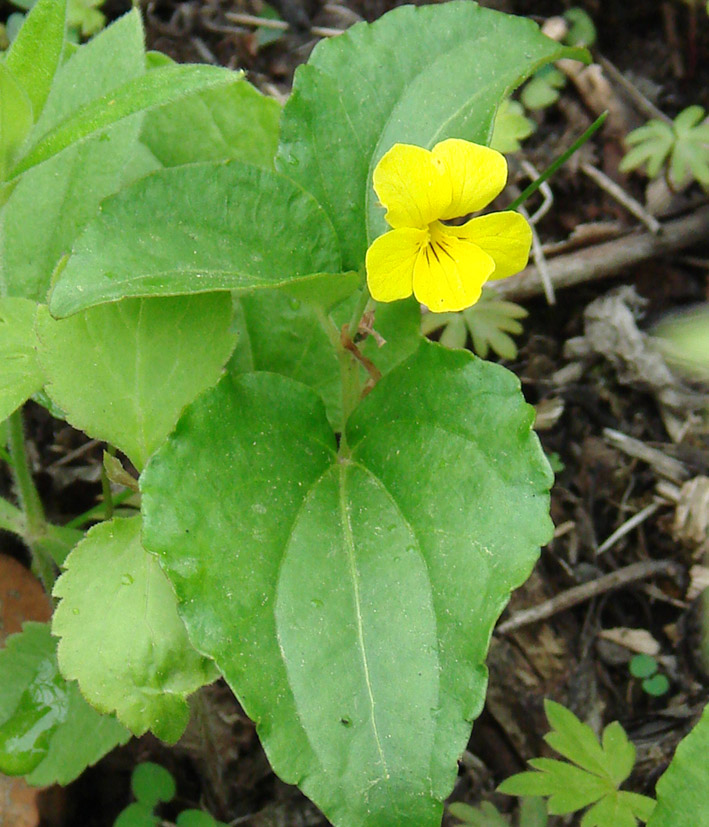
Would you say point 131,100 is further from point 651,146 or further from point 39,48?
point 651,146

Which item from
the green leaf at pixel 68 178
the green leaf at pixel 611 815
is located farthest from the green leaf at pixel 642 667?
the green leaf at pixel 68 178

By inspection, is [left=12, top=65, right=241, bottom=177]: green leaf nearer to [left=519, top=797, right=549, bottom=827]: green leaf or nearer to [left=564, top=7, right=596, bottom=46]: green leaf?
[left=519, top=797, right=549, bottom=827]: green leaf

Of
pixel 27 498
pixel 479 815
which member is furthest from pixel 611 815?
pixel 27 498

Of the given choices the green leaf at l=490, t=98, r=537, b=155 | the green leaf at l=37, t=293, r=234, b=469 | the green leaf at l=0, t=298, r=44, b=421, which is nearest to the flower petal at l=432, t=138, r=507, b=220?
the green leaf at l=37, t=293, r=234, b=469

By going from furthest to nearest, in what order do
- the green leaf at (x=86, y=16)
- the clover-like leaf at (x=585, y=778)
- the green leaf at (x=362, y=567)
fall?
the green leaf at (x=86, y=16) < the clover-like leaf at (x=585, y=778) < the green leaf at (x=362, y=567)

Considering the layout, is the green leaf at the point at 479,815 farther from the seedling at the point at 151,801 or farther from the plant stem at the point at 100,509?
the plant stem at the point at 100,509
